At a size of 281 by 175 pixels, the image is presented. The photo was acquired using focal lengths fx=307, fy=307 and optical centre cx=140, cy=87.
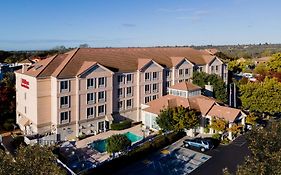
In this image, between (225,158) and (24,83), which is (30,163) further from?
(24,83)

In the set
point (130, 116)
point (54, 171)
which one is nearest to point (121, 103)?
point (130, 116)

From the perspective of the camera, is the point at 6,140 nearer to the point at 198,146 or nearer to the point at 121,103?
the point at 121,103

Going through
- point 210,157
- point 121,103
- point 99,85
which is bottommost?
point 210,157

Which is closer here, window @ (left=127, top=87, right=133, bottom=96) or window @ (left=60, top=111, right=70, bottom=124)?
window @ (left=60, top=111, right=70, bottom=124)

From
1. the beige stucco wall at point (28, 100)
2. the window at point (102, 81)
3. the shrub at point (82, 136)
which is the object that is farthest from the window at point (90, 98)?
the beige stucco wall at point (28, 100)

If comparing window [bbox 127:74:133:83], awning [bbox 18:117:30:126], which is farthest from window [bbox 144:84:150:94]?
awning [bbox 18:117:30:126]

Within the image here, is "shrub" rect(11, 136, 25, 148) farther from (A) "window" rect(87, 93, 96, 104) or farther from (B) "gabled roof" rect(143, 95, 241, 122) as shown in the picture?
(B) "gabled roof" rect(143, 95, 241, 122)

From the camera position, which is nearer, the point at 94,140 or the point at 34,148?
the point at 34,148
